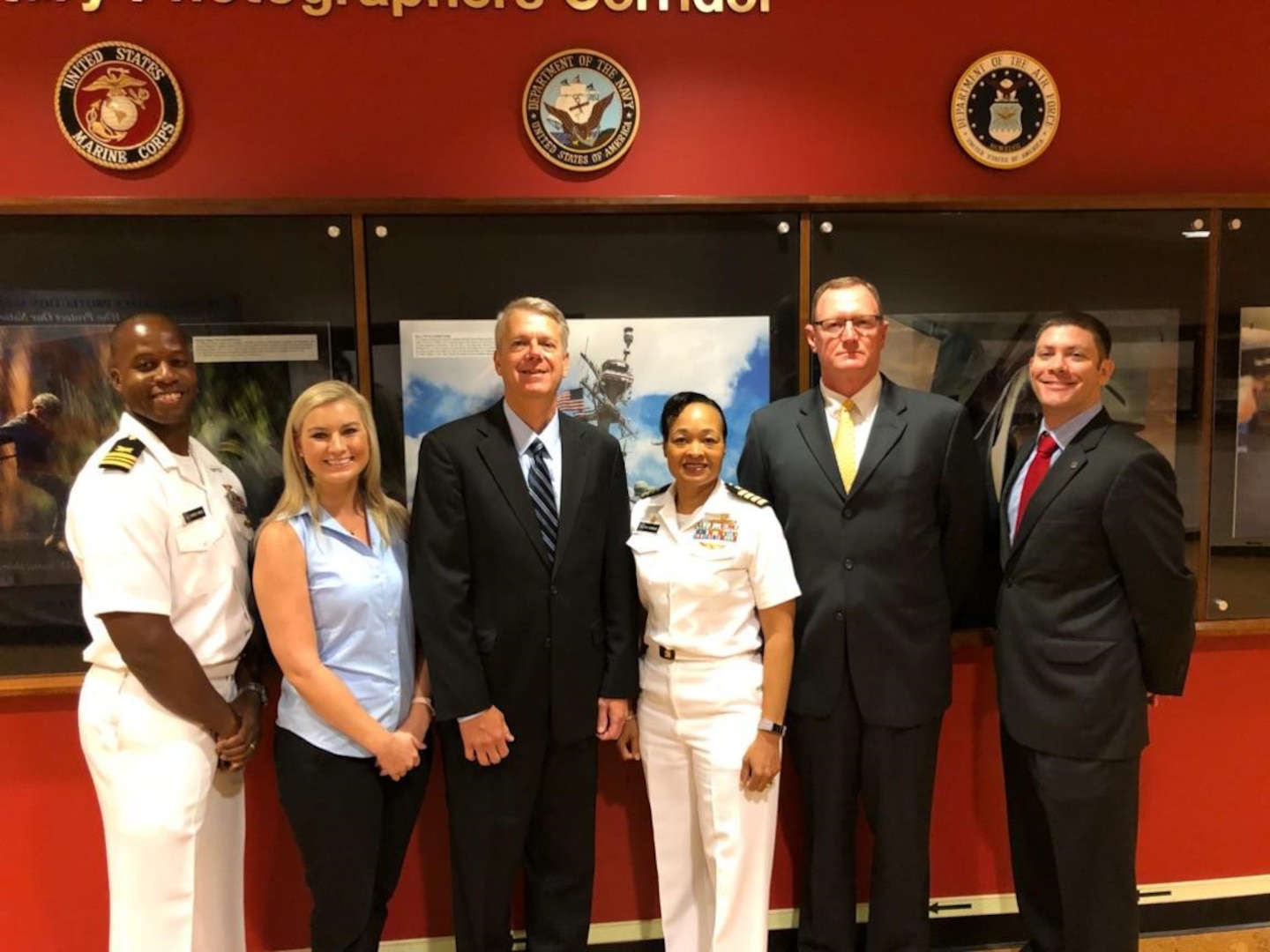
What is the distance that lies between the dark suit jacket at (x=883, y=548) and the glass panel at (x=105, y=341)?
136 centimetres

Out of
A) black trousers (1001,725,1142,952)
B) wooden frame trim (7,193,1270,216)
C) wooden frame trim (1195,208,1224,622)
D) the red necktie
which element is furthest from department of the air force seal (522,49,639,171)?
black trousers (1001,725,1142,952)

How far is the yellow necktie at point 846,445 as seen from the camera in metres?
2.15

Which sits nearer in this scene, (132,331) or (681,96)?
(132,331)

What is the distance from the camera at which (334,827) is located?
1.91 m

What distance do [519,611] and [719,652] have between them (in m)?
0.50

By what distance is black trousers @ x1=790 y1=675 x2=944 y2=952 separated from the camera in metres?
2.18

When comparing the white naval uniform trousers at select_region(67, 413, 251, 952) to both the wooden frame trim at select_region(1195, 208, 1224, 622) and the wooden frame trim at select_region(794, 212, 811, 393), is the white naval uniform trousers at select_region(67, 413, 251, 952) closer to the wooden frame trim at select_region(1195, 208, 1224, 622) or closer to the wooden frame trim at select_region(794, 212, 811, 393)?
the wooden frame trim at select_region(794, 212, 811, 393)

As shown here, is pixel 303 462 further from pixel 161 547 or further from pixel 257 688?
pixel 257 688

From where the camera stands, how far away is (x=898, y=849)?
2.21 meters

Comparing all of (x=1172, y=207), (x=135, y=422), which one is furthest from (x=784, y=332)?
(x=135, y=422)

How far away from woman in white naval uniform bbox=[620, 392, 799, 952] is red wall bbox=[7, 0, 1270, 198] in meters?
0.94

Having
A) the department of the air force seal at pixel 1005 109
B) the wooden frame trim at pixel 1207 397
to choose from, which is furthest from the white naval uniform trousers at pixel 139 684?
the wooden frame trim at pixel 1207 397

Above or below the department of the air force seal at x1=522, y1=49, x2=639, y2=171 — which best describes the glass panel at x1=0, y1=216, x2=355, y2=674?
below

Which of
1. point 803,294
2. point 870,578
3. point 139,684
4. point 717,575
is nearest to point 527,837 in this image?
point 717,575
